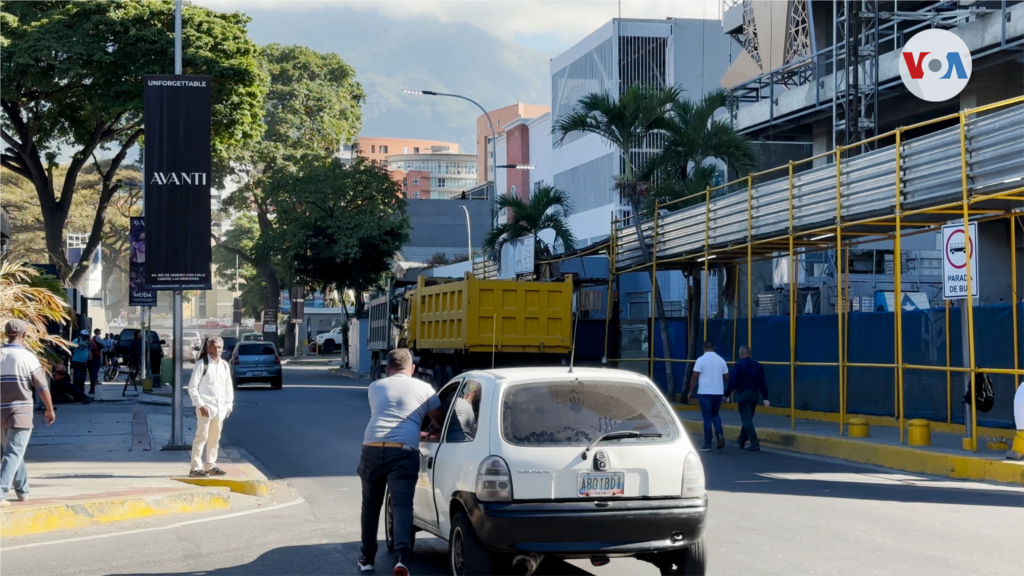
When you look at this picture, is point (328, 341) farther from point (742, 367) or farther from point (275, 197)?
point (742, 367)

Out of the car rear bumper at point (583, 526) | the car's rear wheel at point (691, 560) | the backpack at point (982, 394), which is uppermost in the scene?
the backpack at point (982, 394)

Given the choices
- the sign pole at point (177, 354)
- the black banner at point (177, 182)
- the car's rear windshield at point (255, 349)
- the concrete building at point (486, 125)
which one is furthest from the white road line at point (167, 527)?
the concrete building at point (486, 125)

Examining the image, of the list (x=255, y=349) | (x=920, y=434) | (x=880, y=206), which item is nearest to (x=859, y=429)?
(x=920, y=434)

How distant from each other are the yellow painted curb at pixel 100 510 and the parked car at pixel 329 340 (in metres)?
71.4

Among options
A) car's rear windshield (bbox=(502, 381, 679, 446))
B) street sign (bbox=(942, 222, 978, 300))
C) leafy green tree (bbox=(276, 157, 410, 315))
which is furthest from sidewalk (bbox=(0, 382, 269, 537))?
leafy green tree (bbox=(276, 157, 410, 315))

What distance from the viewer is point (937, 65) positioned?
853 inches

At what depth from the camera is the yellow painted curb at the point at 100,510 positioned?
35.1 ft

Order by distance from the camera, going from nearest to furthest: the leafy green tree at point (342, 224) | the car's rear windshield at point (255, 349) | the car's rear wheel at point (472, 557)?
the car's rear wheel at point (472, 557), the car's rear windshield at point (255, 349), the leafy green tree at point (342, 224)

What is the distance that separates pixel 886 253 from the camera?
36.3 meters

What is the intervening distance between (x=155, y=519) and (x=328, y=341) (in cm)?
7306

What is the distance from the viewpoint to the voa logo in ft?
70.3

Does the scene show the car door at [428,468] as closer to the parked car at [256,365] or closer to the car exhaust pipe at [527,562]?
the car exhaust pipe at [527,562]

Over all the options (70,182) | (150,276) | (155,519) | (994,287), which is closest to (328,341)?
(70,182)

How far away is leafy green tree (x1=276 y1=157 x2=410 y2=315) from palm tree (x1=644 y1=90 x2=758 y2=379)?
28.2m
